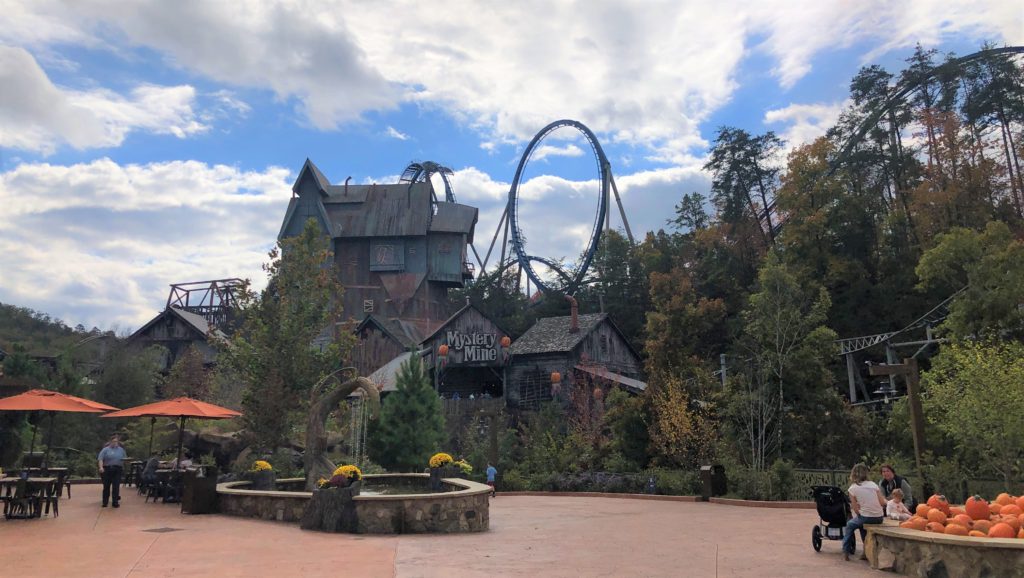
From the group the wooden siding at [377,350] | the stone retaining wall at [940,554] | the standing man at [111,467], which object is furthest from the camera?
the wooden siding at [377,350]

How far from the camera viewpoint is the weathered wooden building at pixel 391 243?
62219 mm

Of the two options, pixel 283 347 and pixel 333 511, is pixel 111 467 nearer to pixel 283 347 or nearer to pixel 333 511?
pixel 333 511

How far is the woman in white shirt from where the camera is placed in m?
8.98

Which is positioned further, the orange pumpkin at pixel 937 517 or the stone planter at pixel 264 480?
the stone planter at pixel 264 480

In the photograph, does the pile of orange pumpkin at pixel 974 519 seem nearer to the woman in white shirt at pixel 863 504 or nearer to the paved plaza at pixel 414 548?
the woman in white shirt at pixel 863 504

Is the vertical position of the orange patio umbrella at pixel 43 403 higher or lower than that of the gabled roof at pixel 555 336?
lower

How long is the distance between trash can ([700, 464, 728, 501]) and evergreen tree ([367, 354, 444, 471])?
35.9ft

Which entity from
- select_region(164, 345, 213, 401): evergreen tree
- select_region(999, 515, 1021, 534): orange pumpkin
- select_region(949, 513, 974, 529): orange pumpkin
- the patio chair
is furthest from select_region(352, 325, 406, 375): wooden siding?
select_region(999, 515, 1021, 534): orange pumpkin

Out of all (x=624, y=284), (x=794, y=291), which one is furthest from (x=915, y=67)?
(x=794, y=291)

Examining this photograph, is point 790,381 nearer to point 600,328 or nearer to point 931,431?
point 931,431

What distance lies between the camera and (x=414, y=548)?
10.1 metres

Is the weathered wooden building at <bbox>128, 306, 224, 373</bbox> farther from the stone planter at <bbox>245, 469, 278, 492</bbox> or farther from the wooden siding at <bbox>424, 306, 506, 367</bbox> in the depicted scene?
the stone planter at <bbox>245, 469, 278, 492</bbox>

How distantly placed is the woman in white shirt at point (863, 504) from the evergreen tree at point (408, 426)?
19.0 m

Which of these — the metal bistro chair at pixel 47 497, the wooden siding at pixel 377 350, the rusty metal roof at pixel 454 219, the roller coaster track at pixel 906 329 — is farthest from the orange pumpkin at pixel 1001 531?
the rusty metal roof at pixel 454 219
